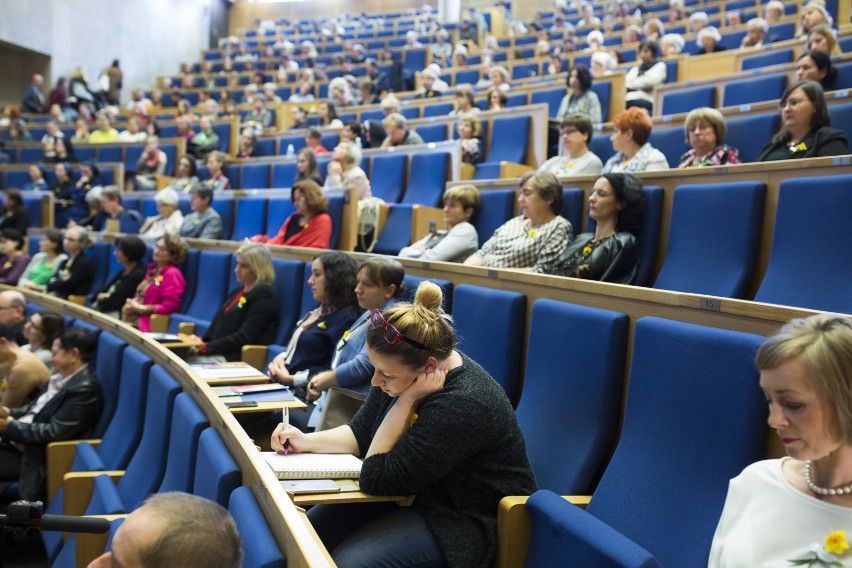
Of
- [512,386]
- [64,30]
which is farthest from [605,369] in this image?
[64,30]

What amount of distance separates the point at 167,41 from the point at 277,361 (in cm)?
497

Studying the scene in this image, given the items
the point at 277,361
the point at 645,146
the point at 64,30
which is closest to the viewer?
the point at 277,361

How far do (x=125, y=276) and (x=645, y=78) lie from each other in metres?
1.49

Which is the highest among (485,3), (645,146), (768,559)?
(485,3)

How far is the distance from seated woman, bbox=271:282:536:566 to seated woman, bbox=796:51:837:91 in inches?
41.6

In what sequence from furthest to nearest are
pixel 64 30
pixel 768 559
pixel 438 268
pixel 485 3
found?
pixel 485 3 → pixel 64 30 → pixel 438 268 → pixel 768 559

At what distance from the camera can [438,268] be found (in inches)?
39.4

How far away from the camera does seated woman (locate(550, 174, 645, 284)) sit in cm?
98

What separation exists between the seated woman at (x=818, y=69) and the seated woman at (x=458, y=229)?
0.63m

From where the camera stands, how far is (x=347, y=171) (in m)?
1.86

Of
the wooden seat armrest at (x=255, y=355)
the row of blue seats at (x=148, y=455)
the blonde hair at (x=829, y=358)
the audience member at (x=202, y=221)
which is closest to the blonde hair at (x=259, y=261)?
the wooden seat armrest at (x=255, y=355)

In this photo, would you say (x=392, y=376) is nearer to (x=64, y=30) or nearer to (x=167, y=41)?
(x=64, y=30)

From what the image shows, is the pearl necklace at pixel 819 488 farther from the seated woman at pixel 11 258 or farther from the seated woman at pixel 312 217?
the seated woman at pixel 11 258

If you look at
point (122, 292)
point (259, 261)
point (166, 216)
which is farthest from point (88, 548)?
point (166, 216)
